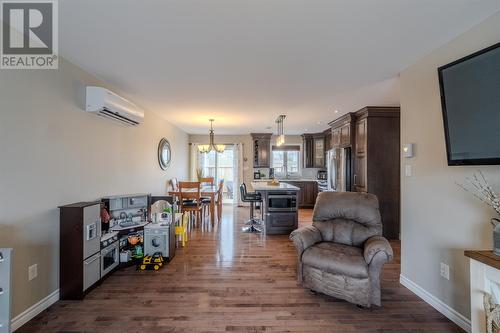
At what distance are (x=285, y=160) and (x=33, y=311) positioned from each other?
7.32 m

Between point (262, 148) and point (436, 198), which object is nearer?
point (436, 198)

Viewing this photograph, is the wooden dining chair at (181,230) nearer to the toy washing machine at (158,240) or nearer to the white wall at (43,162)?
the toy washing machine at (158,240)

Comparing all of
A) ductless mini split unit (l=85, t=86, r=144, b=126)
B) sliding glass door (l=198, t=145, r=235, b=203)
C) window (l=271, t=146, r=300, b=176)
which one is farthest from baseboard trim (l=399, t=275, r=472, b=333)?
sliding glass door (l=198, t=145, r=235, b=203)

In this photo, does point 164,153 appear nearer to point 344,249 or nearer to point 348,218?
point 348,218

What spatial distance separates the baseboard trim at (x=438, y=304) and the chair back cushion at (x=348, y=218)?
67 centimetres

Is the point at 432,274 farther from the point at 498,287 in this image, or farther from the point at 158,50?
the point at 158,50

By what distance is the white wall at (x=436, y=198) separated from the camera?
1935 mm

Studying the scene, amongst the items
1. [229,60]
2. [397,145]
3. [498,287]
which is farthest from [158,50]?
[397,145]

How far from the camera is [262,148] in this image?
810 centimetres

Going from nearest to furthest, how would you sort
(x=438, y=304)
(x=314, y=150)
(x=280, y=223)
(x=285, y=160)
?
(x=438, y=304) < (x=280, y=223) < (x=314, y=150) < (x=285, y=160)

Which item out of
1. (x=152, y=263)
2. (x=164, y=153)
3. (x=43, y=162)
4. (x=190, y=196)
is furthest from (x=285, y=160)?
(x=43, y=162)

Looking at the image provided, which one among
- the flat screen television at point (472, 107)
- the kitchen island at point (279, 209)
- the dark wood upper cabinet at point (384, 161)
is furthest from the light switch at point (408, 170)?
the kitchen island at point (279, 209)

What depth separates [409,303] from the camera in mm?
2395

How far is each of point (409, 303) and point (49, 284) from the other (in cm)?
361
